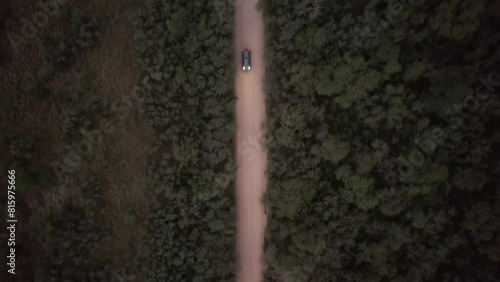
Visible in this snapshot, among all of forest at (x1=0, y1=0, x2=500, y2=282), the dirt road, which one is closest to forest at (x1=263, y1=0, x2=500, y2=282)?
forest at (x1=0, y1=0, x2=500, y2=282)

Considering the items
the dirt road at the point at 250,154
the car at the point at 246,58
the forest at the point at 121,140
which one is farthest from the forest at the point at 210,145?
the car at the point at 246,58

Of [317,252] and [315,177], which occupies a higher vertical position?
[315,177]

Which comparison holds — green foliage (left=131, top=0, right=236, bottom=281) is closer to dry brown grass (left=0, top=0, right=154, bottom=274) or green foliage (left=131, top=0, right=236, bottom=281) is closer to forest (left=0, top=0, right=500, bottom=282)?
forest (left=0, top=0, right=500, bottom=282)

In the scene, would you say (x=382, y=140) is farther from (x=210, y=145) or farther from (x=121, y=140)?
(x=121, y=140)

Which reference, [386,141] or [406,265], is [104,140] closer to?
[386,141]

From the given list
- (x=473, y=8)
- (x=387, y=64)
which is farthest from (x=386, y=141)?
(x=473, y=8)

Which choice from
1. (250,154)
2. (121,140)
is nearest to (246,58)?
(250,154)

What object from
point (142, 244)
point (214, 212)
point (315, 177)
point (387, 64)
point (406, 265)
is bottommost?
point (406, 265)
